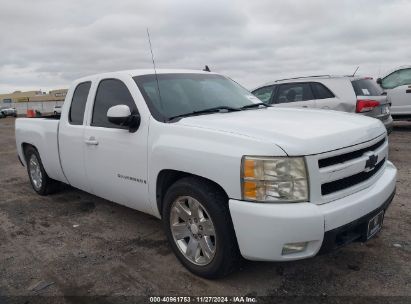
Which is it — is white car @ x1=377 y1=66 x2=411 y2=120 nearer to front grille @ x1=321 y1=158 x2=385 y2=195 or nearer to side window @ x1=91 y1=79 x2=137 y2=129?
front grille @ x1=321 y1=158 x2=385 y2=195

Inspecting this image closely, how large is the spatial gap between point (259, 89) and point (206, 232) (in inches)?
256

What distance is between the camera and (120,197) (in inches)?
164

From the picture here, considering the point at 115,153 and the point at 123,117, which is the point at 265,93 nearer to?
the point at 115,153

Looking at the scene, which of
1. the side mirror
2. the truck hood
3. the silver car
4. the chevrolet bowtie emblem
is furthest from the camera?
the silver car

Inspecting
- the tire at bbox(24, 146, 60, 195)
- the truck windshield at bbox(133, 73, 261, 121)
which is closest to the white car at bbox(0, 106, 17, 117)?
the tire at bbox(24, 146, 60, 195)

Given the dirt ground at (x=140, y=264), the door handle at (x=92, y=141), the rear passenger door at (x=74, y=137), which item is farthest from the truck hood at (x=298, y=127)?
the rear passenger door at (x=74, y=137)

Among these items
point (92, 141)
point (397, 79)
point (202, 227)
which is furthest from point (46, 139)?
point (397, 79)

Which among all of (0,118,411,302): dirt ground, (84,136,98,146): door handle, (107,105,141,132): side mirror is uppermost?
(107,105,141,132): side mirror

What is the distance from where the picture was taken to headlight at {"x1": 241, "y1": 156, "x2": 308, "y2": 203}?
269cm

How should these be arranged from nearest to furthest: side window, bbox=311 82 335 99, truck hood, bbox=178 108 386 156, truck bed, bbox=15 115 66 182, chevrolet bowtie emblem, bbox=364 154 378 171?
truck hood, bbox=178 108 386 156 → chevrolet bowtie emblem, bbox=364 154 378 171 → truck bed, bbox=15 115 66 182 → side window, bbox=311 82 335 99

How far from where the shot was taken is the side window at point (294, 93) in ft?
27.4

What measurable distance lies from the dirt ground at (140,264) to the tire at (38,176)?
81cm

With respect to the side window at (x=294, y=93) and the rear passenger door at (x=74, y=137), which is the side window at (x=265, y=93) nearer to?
the side window at (x=294, y=93)

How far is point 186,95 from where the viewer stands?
4.05m
